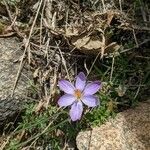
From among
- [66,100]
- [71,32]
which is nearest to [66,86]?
[66,100]

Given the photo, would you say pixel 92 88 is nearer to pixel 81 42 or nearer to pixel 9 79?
pixel 81 42

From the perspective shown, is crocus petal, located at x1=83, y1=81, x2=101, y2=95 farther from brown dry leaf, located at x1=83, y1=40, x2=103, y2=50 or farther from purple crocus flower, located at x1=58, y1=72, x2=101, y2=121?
brown dry leaf, located at x1=83, y1=40, x2=103, y2=50

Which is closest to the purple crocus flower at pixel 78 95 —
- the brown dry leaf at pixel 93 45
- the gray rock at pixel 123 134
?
the gray rock at pixel 123 134

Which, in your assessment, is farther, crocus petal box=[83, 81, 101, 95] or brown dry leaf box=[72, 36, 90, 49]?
brown dry leaf box=[72, 36, 90, 49]

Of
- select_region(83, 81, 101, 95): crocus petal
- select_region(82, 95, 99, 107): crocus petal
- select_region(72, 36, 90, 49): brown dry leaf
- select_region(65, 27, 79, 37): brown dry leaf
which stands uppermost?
select_region(65, 27, 79, 37): brown dry leaf

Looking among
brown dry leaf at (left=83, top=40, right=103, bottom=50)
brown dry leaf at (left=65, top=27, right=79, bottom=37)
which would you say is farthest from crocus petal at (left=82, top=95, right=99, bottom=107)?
brown dry leaf at (left=65, top=27, right=79, bottom=37)

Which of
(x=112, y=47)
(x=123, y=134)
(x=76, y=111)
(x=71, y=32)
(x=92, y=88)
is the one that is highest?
(x=71, y=32)

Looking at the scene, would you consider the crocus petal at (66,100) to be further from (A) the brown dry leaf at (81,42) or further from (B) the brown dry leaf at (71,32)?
(B) the brown dry leaf at (71,32)

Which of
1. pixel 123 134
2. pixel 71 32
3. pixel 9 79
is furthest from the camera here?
pixel 71 32
